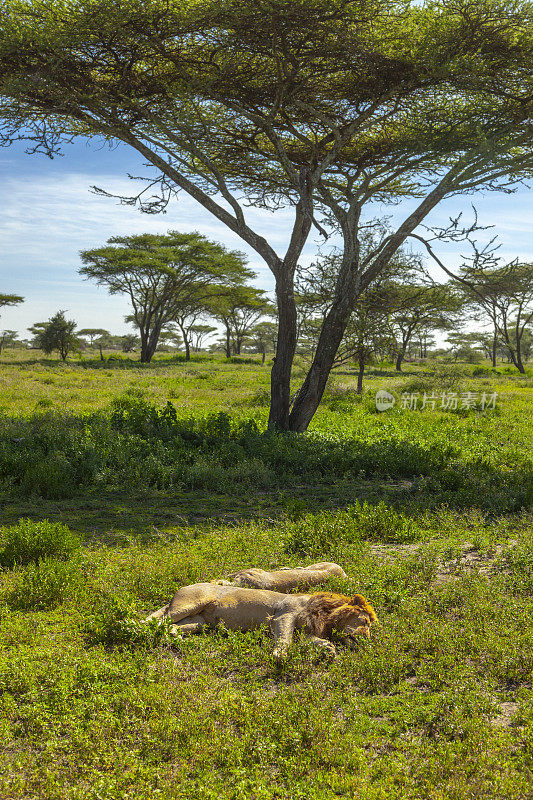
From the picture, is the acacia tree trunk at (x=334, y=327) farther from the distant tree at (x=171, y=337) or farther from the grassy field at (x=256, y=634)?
the distant tree at (x=171, y=337)

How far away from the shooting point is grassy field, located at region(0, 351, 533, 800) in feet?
9.50

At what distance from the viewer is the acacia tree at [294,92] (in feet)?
31.2

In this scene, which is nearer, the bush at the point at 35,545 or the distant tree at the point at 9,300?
the bush at the point at 35,545

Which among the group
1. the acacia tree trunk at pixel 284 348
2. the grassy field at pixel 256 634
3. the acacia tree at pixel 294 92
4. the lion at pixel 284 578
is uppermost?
the acacia tree at pixel 294 92

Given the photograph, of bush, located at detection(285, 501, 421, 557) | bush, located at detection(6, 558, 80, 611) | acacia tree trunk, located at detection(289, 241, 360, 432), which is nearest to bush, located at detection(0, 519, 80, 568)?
bush, located at detection(6, 558, 80, 611)

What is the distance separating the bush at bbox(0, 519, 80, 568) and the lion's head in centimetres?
260

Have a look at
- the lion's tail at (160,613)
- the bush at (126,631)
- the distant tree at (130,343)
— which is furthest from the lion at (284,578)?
the distant tree at (130,343)

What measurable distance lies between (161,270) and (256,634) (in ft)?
127

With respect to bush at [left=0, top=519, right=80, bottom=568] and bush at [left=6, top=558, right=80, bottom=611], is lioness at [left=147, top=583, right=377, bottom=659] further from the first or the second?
bush at [left=0, top=519, right=80, bottom=568]

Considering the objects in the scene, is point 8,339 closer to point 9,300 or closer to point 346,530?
point 9,300

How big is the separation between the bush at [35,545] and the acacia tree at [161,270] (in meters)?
34.2

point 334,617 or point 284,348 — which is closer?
point 334,617

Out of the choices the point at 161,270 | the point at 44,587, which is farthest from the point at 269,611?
the point at 161,270

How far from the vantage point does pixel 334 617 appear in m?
4.15
